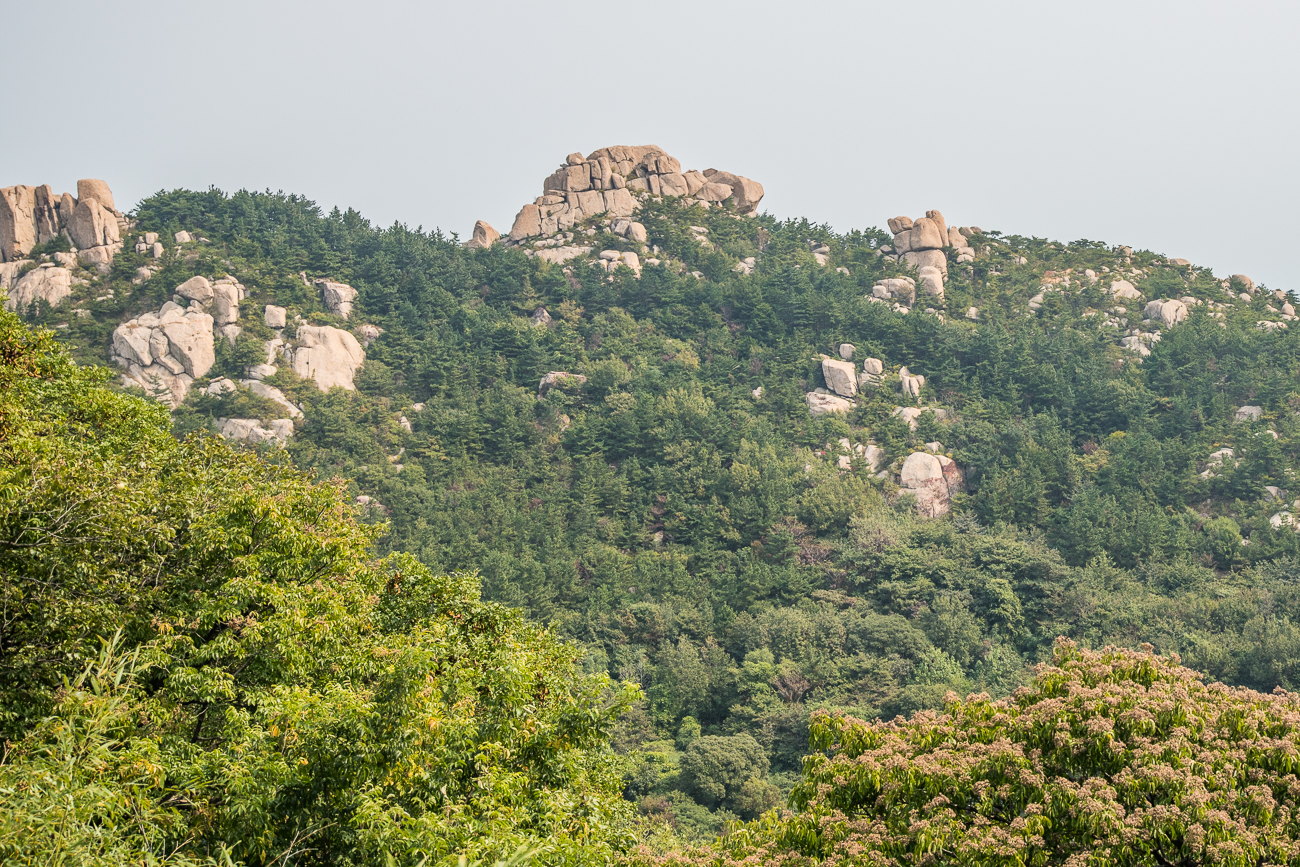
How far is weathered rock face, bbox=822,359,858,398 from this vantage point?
186 feet

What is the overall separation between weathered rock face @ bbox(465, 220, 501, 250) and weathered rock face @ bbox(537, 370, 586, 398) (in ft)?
62.5

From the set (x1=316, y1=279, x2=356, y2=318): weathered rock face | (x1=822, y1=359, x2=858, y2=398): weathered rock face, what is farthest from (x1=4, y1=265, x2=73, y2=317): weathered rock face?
(x1=822, y1=359, x2=858, y2=398): weathered rock face

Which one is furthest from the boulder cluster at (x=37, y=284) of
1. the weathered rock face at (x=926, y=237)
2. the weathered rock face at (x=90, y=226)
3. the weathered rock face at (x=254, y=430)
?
the weathered rock face at (x=926, y=237)

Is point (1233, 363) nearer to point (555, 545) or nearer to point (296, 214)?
point (555, 545)

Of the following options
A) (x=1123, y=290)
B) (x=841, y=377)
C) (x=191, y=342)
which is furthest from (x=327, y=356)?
(x=1123, y=290)

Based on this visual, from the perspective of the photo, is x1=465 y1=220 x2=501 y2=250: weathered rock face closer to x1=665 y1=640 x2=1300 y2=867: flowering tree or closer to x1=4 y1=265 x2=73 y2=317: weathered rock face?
x1=4 y1=265 x2=73 y2=317: weathered rock face

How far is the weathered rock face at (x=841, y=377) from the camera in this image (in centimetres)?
5684

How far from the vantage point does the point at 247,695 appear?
11172mm

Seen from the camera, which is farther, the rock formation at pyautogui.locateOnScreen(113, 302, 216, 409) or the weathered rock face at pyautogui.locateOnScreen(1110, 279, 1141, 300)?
the weathered rock face at pyautogui.locateOnScreen(1110, 279, 1141, 300)

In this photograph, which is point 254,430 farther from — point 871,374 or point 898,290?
point 898,290

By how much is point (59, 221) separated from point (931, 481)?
54958 mm

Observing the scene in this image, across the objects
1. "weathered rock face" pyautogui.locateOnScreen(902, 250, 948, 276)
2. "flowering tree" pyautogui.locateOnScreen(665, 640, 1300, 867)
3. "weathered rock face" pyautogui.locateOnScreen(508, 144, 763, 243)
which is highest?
"weathered rock face" pyautogui.locateOnScreen(508, 144, 763, 243)

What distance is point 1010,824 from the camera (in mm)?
9508

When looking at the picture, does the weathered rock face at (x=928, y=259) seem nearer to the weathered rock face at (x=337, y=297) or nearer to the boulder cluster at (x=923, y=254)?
the boulder cluster at (x=923, y=254)
